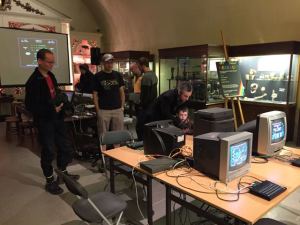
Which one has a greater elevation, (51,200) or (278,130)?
(278,130)

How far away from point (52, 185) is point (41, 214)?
20.5 inches

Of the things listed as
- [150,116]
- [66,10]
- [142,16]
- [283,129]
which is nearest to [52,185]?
[150,116]

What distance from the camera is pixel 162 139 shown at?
7.21ft

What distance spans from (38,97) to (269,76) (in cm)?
420

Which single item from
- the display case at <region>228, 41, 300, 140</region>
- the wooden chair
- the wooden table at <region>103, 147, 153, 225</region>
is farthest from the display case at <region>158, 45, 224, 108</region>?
the wooden chair

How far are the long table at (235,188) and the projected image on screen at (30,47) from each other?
411 centimetres

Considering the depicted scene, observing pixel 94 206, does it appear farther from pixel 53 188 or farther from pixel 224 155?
pixel 53 188

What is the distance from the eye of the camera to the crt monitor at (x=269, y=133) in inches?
80.9

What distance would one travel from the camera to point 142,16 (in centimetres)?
755

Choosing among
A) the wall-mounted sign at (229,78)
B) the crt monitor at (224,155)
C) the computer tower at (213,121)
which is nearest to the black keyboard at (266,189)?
the crt monitor at (224,155)

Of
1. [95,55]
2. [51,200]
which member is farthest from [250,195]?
[95,55]

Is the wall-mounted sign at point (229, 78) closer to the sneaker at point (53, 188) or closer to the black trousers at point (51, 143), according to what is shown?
the black trousers at point (51, 143)

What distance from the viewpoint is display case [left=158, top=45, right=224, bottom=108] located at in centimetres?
513

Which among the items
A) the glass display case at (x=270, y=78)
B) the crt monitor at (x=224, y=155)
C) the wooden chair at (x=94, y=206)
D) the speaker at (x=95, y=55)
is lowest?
the wooden chair at (x=94, y=206)
